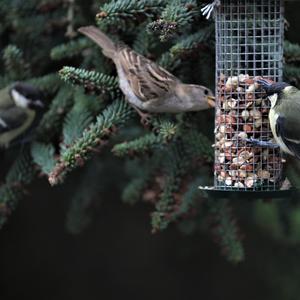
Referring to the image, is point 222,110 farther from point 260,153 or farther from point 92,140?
point 92,140

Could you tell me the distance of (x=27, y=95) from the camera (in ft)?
14.6

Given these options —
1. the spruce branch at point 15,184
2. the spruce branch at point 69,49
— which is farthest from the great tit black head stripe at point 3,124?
the spruce branch at point 69,49

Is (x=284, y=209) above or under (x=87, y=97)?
under

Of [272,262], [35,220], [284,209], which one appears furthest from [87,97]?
[35,220]

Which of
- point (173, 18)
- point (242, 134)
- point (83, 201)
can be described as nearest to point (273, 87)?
point (242, 134)

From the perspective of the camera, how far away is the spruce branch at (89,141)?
3.70 metres

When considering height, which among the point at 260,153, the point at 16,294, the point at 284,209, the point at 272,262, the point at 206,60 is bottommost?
the point at 16,294

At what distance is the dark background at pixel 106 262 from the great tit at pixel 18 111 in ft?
4.75

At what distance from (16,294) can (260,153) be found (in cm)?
331

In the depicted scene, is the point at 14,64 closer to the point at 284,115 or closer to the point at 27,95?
the point at 27,95

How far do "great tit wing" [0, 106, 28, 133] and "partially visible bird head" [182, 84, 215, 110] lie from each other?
3.76 feet

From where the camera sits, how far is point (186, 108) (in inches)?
159

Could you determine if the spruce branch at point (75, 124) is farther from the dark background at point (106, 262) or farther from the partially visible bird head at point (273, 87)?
the dark background at point (106, 262)

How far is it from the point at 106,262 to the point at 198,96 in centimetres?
301
